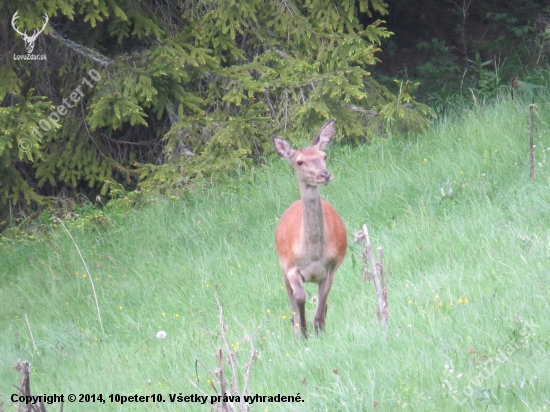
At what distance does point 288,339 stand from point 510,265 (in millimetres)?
1982

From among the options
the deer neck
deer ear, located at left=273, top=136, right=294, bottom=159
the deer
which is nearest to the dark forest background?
deer ear, located at left=273, top=136, right=294, bottom=159

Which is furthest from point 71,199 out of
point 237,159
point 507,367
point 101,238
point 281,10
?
point 507,367

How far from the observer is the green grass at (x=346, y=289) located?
218 inches

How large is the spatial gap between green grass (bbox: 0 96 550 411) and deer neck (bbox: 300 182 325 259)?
66 cm

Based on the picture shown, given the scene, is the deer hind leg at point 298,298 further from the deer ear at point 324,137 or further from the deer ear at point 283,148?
the deer ear at point 324,137

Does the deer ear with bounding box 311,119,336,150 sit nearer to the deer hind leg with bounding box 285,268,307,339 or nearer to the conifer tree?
the deer hind leg with bounding box 285,268,307,339

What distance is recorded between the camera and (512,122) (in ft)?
38.8

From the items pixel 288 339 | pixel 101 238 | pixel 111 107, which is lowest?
pixel 101 238

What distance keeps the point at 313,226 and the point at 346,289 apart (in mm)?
1438

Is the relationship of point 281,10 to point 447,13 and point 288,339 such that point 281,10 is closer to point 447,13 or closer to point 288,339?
point 447,13

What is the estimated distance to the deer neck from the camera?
24.1 ft

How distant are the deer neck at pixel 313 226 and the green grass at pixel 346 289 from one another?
66cm

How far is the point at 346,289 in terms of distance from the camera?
857cm

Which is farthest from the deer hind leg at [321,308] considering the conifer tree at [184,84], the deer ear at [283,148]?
the conifer tree at [184,84]
